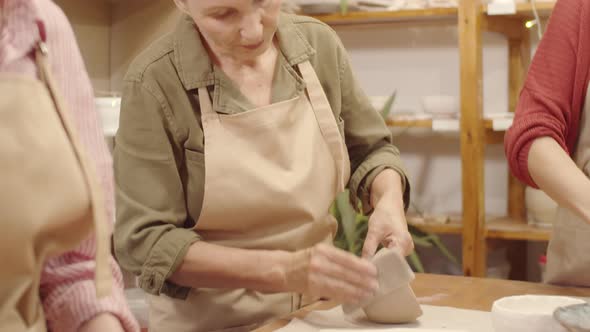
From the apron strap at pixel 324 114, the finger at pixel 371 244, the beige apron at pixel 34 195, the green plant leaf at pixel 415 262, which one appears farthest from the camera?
the green plant leaf at pixel 415 262

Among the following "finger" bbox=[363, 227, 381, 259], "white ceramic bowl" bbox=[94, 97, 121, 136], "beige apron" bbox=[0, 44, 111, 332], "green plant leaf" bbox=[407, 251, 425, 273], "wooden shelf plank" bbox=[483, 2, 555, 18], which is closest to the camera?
"beige apron" bbox=[0, 44, 111, 332]

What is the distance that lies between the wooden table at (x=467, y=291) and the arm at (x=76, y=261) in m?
0.65

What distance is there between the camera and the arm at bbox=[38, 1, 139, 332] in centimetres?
85

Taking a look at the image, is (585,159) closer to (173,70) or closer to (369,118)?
(369,118)

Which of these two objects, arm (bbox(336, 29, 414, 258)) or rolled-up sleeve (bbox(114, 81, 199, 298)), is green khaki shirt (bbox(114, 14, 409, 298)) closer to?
rolled-up sleeve (bbox(114, 81, 199, 298))

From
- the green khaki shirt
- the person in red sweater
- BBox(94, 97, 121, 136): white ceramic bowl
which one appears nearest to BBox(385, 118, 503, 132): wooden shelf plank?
BBox(94, 97, 121, 136): white ceramic bowl

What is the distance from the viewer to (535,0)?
334 cm

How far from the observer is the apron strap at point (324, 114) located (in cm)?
167

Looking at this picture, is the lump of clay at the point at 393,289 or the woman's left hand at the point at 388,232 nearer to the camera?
the lump of clay at the point at 393,289

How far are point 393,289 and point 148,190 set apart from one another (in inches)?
19.1

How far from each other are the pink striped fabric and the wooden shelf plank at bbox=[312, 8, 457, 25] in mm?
2809

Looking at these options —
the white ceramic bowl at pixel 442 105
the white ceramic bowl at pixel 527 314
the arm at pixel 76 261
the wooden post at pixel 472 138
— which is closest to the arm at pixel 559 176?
the white ceramic bowl at pixel 527 314

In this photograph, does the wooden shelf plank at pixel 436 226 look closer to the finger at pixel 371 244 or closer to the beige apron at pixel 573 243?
the beige apron at pixel 573 243

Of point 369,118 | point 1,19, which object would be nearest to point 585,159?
point 369,118
